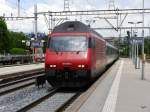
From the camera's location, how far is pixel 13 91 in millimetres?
21859

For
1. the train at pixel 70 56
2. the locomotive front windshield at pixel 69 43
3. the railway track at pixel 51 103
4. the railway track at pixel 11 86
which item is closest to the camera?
the railway track at pixel 51 103

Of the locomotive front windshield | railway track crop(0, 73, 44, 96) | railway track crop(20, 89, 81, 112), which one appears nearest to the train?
the locomotive front windshield

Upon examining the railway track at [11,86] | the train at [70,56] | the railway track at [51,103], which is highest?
the train at [70,56]

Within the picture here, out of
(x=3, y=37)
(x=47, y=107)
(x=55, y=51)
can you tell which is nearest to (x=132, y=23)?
(x=3, y=37)

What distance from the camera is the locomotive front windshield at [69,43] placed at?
2128 centimetres

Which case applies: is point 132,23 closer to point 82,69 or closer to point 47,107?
point 82,69

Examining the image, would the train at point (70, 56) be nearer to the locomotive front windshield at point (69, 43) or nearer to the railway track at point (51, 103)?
the locomotive front windshield at point (69, 43)

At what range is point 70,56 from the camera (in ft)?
68.5

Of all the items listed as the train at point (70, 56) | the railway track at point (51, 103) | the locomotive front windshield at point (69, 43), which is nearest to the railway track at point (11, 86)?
the train at point (70, 56)

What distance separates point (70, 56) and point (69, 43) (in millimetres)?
791

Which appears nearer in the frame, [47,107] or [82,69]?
[47,107]

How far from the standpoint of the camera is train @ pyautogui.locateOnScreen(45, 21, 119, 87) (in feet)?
67.5

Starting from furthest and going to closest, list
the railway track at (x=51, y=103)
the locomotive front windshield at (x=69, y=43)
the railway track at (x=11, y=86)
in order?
1. the railway track at (x=11, y=86)
2. the locomotive front windshield at (x=69, y=43)
3. the railway track at (x=51, y=103)

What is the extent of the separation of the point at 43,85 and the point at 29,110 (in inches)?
400
